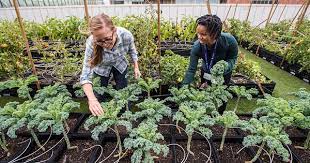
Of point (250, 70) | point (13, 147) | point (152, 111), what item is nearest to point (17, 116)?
point (13, 147)

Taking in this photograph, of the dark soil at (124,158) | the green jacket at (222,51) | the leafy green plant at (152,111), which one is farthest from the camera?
the green jacket at (222,51)

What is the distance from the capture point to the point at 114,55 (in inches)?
111

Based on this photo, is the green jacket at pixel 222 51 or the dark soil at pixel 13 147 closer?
the dark soil at pixel 13 147

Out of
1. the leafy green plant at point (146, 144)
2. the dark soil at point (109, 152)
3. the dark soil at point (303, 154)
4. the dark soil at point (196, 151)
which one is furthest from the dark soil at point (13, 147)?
the dark soil at point (303, 154)

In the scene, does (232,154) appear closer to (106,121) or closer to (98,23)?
(106,121)

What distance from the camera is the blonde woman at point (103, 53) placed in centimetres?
226

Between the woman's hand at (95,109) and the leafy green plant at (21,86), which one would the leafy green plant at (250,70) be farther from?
the leafy green plant at (21,86)

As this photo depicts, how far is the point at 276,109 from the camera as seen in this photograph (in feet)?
7.78

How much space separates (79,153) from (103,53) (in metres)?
1.22

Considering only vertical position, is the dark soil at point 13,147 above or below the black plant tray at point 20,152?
below

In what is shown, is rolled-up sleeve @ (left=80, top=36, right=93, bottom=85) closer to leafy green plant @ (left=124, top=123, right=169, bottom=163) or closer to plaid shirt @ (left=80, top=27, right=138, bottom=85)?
plaid shirt @ (left=80, top=27, right=138, bottom=85)

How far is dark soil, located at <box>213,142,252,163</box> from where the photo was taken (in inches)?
103

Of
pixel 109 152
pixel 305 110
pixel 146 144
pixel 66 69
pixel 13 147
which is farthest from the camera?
pixel 66 69

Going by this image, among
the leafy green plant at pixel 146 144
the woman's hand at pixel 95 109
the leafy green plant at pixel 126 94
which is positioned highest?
the woman's hand at pixel 95 109
